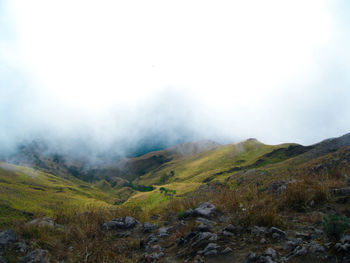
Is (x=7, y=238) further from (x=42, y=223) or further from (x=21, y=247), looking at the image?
(x=42, y=223)

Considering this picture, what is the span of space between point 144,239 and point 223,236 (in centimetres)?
275

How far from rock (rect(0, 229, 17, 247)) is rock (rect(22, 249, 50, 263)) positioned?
1.23 m

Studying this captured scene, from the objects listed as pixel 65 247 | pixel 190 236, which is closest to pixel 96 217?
pixel 65 247

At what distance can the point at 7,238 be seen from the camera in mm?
6184

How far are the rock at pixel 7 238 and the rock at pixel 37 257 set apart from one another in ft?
4.04

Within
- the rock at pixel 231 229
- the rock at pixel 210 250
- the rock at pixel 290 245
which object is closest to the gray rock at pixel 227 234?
the rock at pixel 231 229

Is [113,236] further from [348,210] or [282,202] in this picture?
[348,210]

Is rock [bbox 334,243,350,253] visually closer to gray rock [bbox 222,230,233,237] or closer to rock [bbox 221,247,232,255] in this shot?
rock [bbox 221,247,232,255]

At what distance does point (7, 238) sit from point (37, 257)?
1.93 metres

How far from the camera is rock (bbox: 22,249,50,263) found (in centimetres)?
511

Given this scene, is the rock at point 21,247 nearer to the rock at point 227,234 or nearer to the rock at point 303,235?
the rock at point 227,234

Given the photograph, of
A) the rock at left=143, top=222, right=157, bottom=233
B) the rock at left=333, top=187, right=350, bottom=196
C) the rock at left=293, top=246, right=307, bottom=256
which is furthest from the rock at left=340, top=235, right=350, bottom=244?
the rock at left=143, top=222, right=157, bottom=233

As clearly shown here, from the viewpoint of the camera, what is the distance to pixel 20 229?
6.67m

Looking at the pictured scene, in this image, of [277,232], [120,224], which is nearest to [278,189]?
[277,232]
